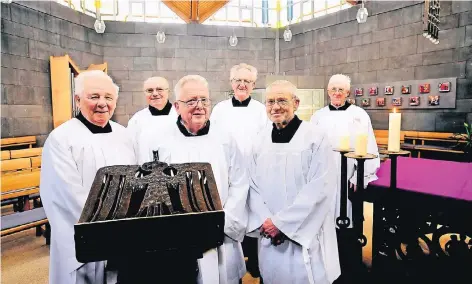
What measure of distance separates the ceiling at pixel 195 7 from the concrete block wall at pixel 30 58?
2.51 meters

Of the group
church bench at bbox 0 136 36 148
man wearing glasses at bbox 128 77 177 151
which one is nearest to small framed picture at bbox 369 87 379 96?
man wearing glasses at bbox 128 77 177 151

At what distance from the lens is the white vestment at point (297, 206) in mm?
1962

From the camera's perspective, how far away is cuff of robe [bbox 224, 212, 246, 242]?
180cm

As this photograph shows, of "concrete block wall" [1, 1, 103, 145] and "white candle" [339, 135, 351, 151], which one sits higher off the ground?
"concrete block wall" [1, 1, 103, 145]

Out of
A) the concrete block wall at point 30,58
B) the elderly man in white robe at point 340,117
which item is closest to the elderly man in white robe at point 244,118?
the elderly man in white robe at point 340,117

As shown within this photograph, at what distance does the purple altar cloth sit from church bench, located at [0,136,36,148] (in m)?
5.94

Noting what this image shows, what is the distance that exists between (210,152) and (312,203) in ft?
2.19

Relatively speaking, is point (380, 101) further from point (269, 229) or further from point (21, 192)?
point (21, 192)

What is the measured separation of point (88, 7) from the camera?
801 cm

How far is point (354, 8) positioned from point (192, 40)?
4124 mm

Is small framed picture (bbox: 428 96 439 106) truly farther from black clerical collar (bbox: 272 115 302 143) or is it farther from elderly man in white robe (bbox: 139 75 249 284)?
elderly man in white robe (bbox: 139 75 249 284)

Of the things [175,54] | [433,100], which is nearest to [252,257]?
[433,100]

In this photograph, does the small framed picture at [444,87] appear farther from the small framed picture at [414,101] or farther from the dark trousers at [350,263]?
the dark trousers at [350,263]

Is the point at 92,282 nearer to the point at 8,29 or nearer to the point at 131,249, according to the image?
the point at 131,249
